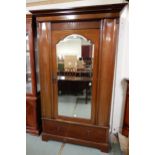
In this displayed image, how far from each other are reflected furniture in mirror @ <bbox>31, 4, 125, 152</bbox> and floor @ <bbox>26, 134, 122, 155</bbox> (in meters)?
0.08

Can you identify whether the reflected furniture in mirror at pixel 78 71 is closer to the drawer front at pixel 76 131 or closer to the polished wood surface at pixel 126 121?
the drawer front at pixel 76 131

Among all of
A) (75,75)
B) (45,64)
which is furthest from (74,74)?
(45,64)

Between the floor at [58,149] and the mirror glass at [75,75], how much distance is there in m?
0.51

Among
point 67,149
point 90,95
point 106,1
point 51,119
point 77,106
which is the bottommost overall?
point 67,149

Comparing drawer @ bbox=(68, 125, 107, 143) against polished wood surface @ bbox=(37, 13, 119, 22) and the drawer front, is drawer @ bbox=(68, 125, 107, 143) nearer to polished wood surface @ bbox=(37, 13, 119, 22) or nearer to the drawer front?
the drawer front

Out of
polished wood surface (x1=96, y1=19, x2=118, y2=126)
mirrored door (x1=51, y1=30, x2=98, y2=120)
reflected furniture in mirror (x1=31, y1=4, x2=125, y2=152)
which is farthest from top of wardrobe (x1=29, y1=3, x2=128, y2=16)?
mirrored door (x1=51, y1=30, x2=98, y2=120)

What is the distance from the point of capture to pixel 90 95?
6.46ft

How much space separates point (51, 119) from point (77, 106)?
486mm

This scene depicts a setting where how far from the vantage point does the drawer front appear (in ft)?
6.54

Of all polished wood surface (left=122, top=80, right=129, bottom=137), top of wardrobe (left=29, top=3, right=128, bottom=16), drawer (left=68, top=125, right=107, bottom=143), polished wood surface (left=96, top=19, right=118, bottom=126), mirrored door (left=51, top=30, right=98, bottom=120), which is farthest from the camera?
polished wood surface (left=122, top=80, right=129, bottom=137)

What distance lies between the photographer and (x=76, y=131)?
209 cm
